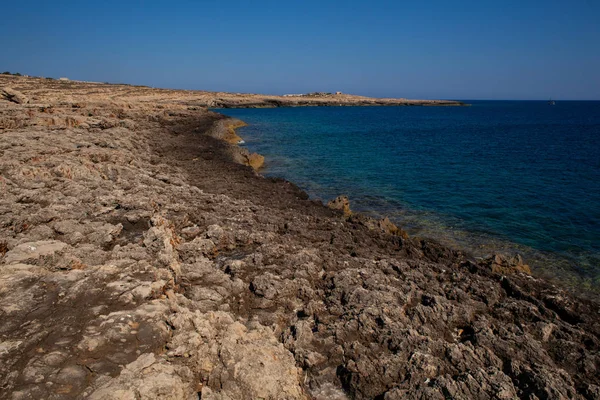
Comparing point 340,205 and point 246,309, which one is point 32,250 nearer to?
point 246,309

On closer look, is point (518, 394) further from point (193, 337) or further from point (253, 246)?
point (253, 246)

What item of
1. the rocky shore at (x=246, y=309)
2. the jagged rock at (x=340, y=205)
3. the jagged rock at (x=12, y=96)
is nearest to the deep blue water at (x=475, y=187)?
the jagged rock at (x=340, y=205)

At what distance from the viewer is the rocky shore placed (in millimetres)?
5352

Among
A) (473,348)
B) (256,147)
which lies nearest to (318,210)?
(473,348)

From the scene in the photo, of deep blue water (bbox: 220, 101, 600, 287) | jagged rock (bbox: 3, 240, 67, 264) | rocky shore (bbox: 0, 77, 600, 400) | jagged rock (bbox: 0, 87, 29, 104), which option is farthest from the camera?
jagged rock (bbox: 0, 87, 29, 104)

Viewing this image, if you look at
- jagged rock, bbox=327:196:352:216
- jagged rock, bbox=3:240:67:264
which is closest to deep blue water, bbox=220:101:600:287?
jagged rock, bbox=327:196:352:216

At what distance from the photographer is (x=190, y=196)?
13.6 m

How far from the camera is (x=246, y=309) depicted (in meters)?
7.54

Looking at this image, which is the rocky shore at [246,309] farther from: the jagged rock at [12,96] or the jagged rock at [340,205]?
the jagged rock at [12,96]

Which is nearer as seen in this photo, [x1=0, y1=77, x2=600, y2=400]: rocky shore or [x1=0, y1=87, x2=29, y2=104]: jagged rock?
[x1=0, y1=77, x2=600, y2=400]: rocky shore

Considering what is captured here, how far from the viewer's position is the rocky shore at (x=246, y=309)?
5352 millimetres

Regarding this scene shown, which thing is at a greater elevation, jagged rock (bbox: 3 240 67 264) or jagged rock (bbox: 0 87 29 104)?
jagged rock (bbox: 0 87 29 104)

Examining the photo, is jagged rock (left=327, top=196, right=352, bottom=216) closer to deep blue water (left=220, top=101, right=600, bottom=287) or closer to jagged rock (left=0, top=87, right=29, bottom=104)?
deep blue water (left=220, top=101, right=600, bottom=287)

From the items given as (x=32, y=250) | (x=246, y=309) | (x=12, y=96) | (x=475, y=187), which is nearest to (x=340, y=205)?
(x=246, y=309)
